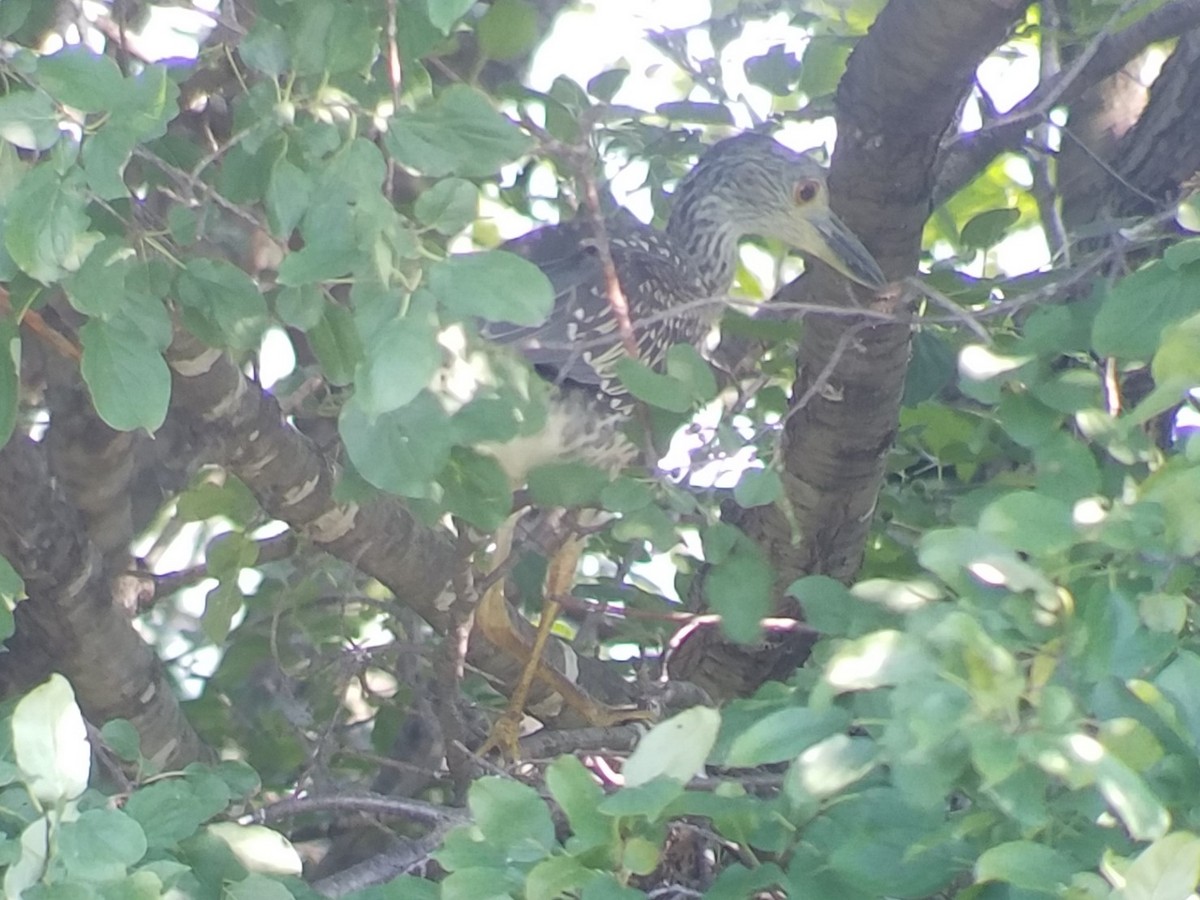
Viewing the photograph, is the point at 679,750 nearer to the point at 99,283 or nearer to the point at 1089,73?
the point at 99,283

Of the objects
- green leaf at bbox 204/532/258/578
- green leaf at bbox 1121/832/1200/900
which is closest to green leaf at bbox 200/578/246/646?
green leaf at bbox 204/532/258/578

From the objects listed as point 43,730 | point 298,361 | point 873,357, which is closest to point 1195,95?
point 873,357

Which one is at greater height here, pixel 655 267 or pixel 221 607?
pixel 655 267

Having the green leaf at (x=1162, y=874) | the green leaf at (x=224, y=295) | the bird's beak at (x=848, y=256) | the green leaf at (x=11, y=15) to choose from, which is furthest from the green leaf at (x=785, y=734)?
the bird's beak at (x=848, y=256)

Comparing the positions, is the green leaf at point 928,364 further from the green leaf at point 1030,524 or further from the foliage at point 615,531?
the green leaf at point 1030,524

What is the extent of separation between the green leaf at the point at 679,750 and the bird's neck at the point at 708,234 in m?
1.77

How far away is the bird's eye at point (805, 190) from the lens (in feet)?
8.11

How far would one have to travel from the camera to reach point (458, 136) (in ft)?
3.14

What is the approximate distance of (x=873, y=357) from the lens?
1722 mm

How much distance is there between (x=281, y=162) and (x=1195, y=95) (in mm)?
1370

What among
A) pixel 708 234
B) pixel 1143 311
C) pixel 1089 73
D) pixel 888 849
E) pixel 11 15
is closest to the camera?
pixel 888 849

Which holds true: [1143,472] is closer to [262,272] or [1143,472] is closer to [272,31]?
[272,31]

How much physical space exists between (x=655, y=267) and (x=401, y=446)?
4.32 feet

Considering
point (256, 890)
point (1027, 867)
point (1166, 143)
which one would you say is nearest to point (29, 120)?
point (256, 890)
